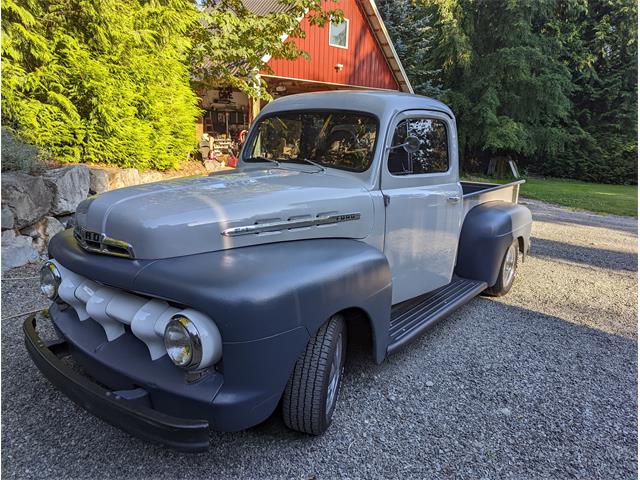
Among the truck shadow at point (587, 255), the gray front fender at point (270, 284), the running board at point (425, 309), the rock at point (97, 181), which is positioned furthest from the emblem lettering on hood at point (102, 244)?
the truck shadow at point (587, 255)

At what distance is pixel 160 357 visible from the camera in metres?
2.10

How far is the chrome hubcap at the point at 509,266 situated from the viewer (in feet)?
15.8

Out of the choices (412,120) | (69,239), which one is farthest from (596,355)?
(69,239)

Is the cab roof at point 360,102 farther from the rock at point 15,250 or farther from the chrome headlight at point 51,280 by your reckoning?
the rock at point 15,250

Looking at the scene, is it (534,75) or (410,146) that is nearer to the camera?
(410,146)

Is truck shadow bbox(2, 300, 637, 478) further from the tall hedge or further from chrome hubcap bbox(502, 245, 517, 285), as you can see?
the tall hedge

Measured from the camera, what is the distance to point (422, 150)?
11.8 feet

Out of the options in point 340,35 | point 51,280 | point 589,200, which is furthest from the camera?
point 340,35

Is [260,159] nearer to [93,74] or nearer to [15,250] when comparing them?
[15,250]

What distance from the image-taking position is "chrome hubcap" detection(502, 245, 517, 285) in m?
4.83

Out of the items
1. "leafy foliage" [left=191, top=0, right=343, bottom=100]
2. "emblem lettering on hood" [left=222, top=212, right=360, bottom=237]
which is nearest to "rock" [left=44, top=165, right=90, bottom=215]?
"leafy foliage" [left=191, top=0, right=343, bottom=100]

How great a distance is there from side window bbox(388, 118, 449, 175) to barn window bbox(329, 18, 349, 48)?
13356 millimetres

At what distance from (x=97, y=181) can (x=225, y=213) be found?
15.3 feet

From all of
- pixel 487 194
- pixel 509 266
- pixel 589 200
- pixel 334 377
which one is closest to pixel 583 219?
pixel 589 200
